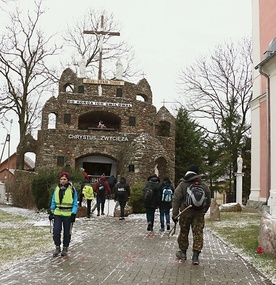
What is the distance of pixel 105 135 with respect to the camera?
30.2 metres

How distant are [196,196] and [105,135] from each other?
23106 mm

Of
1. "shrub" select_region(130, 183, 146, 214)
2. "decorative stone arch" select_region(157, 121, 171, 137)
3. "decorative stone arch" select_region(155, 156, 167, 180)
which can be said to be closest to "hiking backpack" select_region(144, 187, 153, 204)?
"shrub" select_region(130, 183, 146, 214)

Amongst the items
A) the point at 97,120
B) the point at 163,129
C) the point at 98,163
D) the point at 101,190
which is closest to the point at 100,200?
the point at 101,190

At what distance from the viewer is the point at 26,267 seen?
702 centimetres

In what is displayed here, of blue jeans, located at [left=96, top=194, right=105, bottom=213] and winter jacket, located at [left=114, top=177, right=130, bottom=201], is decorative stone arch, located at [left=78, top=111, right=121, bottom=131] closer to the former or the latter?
blue jeans, located at [left=96, top=194, right=105, bottom=213]

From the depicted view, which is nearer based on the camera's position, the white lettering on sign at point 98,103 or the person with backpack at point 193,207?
the person with backpack at point 193,207

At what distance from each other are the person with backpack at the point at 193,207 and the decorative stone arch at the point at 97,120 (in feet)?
80.8

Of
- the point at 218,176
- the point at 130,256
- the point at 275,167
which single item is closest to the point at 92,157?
the point at 218,176

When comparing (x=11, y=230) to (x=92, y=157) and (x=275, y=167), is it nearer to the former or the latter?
(x=275, y=167)

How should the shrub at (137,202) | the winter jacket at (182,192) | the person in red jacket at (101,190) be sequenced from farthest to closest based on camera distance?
1. the shrub at (137,202)
2. the person in red jacket at (101,190)
3. the winter jacket at (182,192)

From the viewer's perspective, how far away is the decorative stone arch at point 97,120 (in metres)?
32.6

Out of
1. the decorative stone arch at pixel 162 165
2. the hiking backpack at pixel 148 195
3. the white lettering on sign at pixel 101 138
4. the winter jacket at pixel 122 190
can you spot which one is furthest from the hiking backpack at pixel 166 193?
the white lettering on sign at pixel 101 138

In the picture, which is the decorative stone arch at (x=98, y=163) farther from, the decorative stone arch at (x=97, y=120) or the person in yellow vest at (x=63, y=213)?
the person in yellow vest at (x=63, y=213)

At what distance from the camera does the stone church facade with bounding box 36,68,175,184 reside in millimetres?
29125
